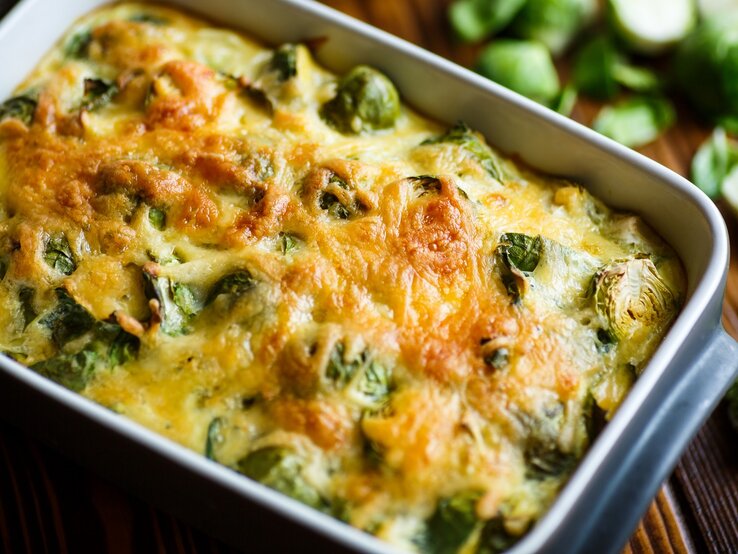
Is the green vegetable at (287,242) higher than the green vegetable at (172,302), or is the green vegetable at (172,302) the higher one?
the green vegetable at (287,242)

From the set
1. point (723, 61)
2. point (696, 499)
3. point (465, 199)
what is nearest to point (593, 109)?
point (723, 61)

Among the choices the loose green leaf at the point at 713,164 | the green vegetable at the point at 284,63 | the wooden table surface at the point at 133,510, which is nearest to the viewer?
the wooden table surface at the point at 133,510

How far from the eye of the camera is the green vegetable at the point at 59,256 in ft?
9.14

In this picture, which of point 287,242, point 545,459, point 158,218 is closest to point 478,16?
point 287,242

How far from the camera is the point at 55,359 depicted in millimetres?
2598

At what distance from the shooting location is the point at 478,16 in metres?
4.08

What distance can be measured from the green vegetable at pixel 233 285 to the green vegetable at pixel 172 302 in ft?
0.20

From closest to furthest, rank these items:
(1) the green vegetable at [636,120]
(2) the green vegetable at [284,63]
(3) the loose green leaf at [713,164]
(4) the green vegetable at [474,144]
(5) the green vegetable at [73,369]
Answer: (5) the green vegetable at [73,369], (4) the green vegetable at [474,144], (2) the green vegetable at [284,63], (3) the loose green leaf at [713,164], (1) the green vegetable at [636,120]

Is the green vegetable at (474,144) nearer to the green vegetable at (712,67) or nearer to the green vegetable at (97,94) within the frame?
the green vegetable at (97,94)

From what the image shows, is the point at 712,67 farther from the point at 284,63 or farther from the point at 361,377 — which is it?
the point at 361,377

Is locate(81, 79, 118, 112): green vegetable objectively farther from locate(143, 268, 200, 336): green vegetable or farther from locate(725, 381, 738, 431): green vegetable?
locate(725, 381, 738, 431): green vegetable

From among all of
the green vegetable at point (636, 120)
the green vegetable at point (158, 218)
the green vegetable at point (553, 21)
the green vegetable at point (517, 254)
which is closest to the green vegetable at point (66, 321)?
the green vegetable at point (158, 218)

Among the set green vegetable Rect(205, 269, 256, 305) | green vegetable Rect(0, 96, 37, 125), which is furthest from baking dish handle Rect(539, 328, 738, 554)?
green vegetable Rect(0, 96, 37, 125)

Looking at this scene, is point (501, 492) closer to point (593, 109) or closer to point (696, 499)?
point (696, 499)
